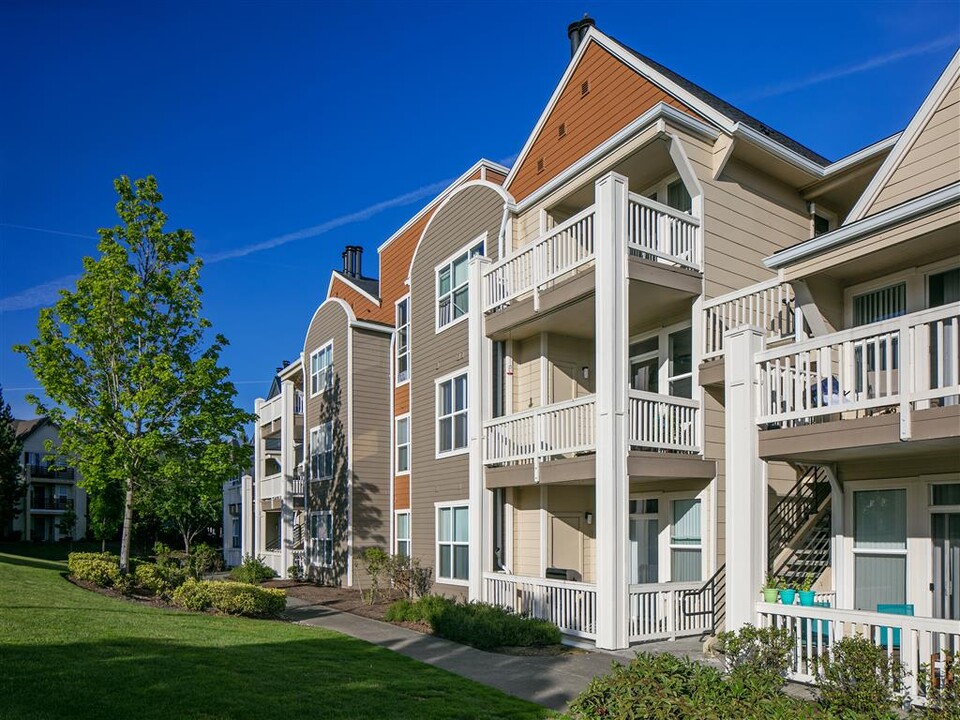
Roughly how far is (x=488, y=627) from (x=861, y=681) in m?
6.59

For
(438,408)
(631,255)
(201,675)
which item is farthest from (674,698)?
(438,408)

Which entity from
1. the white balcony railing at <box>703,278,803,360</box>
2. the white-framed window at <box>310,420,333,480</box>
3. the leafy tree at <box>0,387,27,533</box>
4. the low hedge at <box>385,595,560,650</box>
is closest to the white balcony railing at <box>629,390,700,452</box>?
the white balcony railing at <box>703,278,803,360</box>

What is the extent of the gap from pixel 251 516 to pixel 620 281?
32088 millimetres

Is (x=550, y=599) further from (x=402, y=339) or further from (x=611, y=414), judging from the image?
(x=402, y=339)

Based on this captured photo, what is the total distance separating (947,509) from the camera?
10352 millimetres

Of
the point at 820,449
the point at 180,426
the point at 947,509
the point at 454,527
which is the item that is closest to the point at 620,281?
the point at 820,449

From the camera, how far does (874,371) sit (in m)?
9.83

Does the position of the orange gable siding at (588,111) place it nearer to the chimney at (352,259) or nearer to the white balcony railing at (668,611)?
the white balcony railing at (668,611)

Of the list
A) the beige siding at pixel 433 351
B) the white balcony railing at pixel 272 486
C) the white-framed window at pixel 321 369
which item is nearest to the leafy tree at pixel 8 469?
the white balcony railing at pixel 272 486

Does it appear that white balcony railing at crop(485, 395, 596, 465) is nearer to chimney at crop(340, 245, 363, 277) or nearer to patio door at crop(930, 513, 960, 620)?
patio door at crop(930, 513, 960, 620)

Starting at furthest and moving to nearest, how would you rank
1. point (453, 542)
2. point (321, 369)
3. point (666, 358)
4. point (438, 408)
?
point (321, 369) → point (438, 408) → point (453, 542) → point (666, 358)

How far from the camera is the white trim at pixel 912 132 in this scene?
35.4ft

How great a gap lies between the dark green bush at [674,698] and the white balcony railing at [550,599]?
5.74 metres

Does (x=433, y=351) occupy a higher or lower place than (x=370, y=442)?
higher
